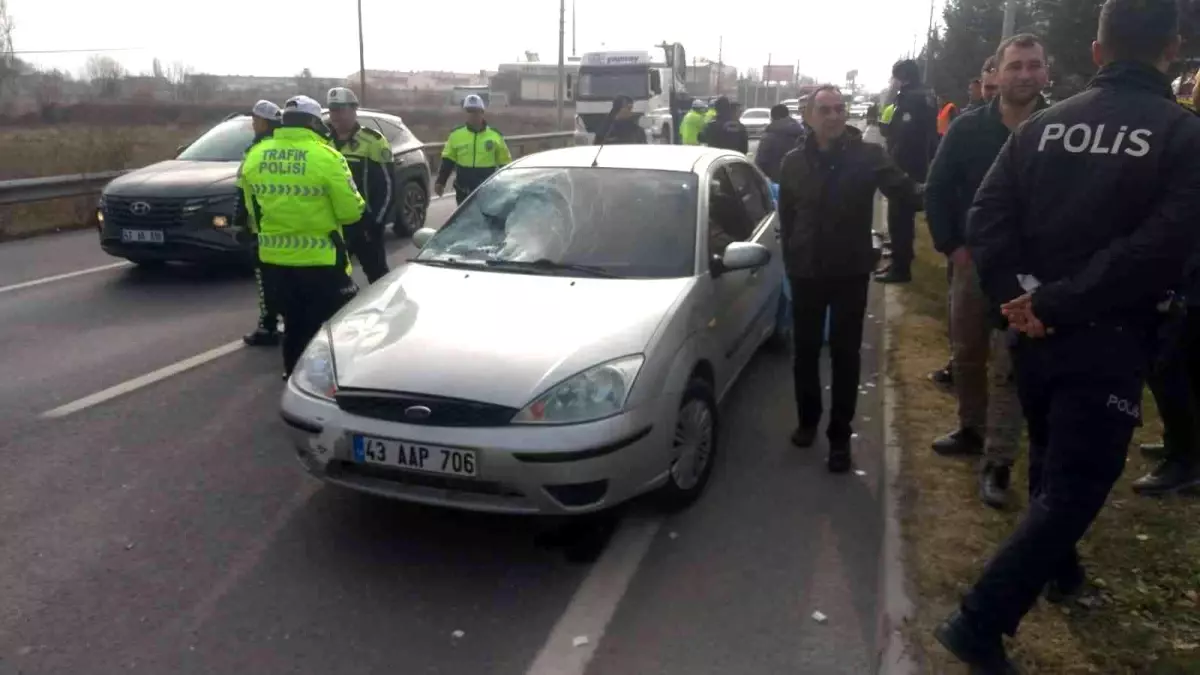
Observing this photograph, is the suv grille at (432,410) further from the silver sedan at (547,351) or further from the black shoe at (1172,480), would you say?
the black shoe at (1172,480)

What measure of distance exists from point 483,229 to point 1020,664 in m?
3.41

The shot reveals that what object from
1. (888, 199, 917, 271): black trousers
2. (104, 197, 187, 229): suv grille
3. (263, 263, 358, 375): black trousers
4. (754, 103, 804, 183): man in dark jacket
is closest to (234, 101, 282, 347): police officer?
(263, 263, 358, 375): black trousers

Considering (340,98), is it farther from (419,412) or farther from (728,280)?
(419,412)

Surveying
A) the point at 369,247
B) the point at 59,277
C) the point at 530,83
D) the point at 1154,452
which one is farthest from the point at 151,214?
the point at 530,83

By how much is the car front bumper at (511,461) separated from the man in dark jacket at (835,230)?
4.46 feet

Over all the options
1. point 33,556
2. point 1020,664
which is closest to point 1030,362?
point 1020,664

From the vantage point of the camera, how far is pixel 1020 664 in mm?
3252

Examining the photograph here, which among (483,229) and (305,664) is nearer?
(305,664)

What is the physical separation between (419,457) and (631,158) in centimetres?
269

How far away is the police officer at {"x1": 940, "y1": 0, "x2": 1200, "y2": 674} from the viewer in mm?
2842

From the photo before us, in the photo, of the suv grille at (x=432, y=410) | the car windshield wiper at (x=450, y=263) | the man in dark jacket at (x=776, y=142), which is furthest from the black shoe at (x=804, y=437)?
the man in dark jacket at (x=776, y=142)

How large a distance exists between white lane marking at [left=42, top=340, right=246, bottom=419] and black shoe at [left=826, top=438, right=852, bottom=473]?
4.20 m

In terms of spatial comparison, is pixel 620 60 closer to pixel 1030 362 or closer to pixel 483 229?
pixel 483 229

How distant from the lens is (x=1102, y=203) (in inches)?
114
